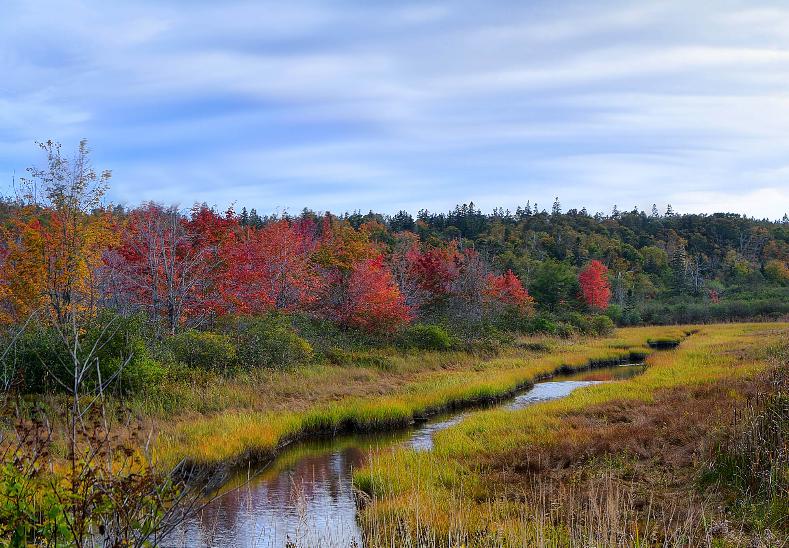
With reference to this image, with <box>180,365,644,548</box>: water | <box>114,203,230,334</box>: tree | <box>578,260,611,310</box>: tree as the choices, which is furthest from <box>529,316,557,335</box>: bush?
<box>114,203,230,334</box>: tree

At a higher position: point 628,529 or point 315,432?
point 628,529

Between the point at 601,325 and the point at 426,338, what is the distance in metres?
26.2

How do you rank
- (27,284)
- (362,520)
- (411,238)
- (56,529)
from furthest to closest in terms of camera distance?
(411,238) < (27,284) < (362,520) < (56,529)

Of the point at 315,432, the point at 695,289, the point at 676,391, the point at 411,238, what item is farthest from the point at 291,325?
the point at 695,289

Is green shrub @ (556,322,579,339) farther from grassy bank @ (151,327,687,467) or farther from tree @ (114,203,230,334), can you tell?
tree @ (114,203,230,334)

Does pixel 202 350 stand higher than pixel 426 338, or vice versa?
pixel 202 350

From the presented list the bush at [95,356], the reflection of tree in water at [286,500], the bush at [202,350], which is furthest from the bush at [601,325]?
the bush at [95,356]

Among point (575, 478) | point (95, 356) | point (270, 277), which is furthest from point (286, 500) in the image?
point (270, 277)

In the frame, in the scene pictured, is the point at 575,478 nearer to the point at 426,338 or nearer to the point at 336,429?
the point at 336,429

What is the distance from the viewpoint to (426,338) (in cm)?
3509

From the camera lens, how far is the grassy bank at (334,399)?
16062 millimetres

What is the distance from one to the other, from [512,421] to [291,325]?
565 inches

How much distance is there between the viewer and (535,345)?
42000mm

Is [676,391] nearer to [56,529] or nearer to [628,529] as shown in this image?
[628,529]
